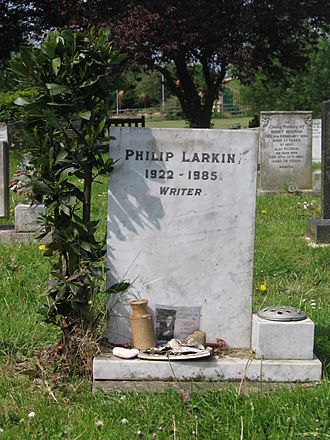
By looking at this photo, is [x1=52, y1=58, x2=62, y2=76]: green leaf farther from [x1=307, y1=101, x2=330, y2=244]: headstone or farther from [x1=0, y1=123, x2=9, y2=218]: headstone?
[x1=307, y1=101, x2=330, y2=244]: headstone

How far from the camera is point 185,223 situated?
154 inches

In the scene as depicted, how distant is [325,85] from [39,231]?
131ft

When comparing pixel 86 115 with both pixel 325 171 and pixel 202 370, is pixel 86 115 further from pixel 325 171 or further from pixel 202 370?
pixel 325 171

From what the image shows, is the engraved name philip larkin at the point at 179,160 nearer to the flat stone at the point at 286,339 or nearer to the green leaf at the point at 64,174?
the green leaf at the point at 64,174

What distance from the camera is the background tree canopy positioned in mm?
21547

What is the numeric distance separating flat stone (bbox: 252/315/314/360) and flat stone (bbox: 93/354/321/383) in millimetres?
74

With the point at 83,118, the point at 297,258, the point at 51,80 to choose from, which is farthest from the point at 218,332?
the point at 297,258

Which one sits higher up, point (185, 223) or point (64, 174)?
point (64, 174)

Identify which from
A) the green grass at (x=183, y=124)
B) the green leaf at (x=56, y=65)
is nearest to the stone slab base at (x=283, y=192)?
the green leaf at (x=56, y=65)

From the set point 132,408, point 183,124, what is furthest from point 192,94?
point 132,408

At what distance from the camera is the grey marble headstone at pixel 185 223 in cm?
386

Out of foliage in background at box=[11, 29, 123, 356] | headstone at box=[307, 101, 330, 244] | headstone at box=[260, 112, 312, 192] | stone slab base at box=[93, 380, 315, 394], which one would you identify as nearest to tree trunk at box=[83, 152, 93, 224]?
foliage in background at box=[11, 29, 123, 356]

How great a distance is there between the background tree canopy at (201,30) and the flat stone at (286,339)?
57.0ft

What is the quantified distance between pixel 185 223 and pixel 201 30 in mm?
19252
